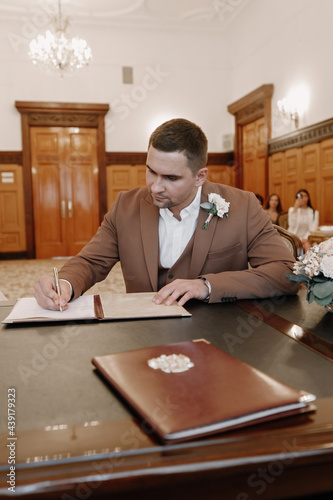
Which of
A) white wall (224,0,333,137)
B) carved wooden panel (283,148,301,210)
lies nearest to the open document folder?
white wall (224,0,333,137)

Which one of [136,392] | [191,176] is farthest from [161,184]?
[136,392]

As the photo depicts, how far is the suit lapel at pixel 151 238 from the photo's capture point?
213 centimetres

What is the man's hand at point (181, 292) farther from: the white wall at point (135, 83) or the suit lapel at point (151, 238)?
the white wall at point (135, 83)

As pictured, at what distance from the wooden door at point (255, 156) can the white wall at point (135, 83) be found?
3.39 ft

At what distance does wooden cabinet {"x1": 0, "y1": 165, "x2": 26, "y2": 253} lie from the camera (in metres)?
10.2

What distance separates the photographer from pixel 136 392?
2.68ft

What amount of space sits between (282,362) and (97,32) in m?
10.6

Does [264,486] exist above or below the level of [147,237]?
below

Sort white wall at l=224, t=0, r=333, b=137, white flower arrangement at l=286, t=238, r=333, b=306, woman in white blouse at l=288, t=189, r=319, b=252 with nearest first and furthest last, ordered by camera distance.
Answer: white flower arrangement at l=286, t=238, r=333, b=306, white wall at l=224, t=0, r=333, b=137, woman in white blouse at l=288, t=189, r=319, b=252

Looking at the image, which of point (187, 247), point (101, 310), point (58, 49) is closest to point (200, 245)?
point (187, 247)

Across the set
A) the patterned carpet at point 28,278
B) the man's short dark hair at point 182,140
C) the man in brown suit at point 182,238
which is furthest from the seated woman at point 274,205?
the man's short dark hair at point 182,140

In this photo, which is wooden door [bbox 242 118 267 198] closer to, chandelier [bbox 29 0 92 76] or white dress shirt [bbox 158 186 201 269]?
chandelier [bbox 29 0 92 76]

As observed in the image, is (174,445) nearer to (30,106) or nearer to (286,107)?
(286,107)

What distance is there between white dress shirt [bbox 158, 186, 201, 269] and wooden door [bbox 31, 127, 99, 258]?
8.60 meters
